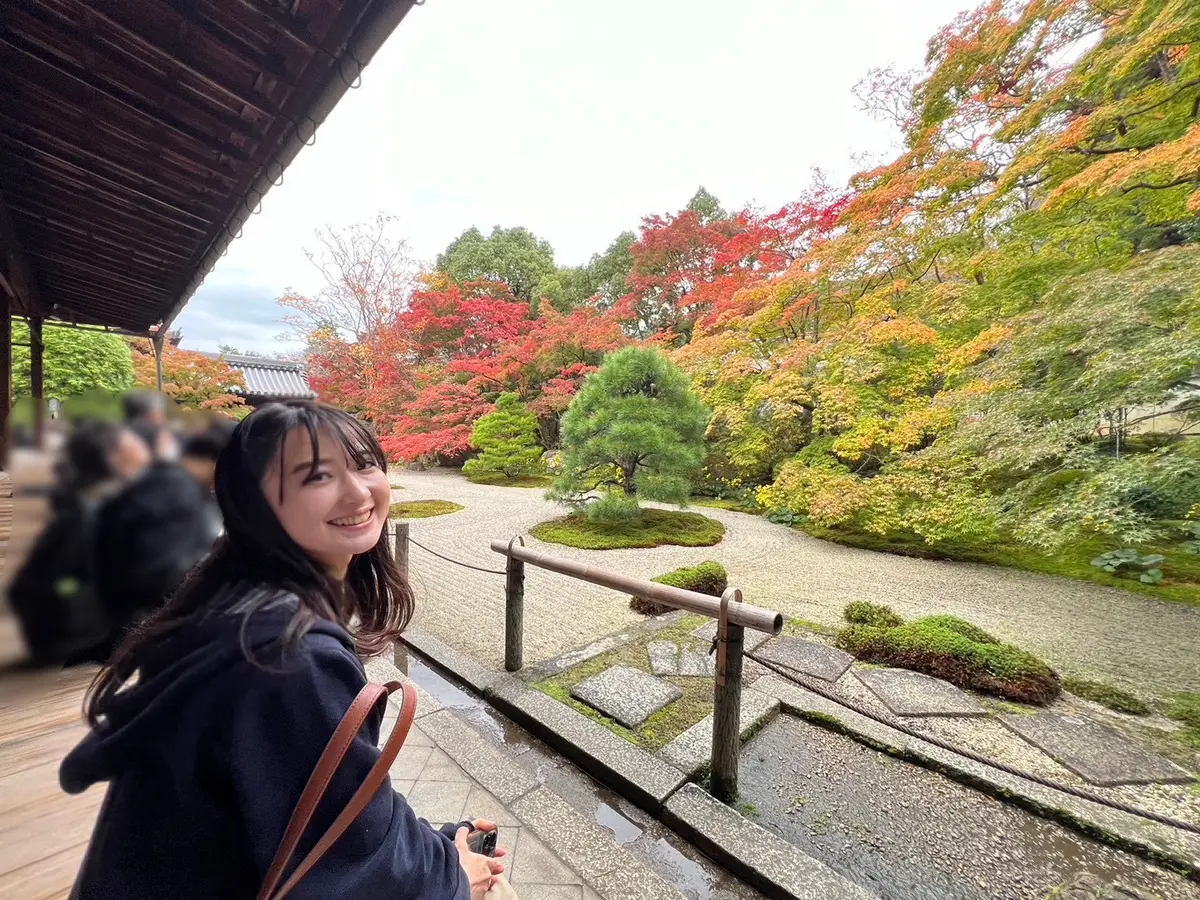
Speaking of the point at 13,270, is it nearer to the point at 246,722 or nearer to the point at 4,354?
the point at 4,354

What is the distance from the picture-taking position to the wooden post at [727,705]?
2.05 meters

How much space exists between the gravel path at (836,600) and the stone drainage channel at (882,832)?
155 cm

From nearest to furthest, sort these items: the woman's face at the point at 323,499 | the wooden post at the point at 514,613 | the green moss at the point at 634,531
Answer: the woman's face at the point at 323,499 → the wooden post at the point at 514,613 → the green moss at the point at 634,531

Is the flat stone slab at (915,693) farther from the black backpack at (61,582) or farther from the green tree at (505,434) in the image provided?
the green tree at (505,434)

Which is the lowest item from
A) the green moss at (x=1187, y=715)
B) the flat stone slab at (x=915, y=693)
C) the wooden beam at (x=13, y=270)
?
the flat stone slab at (x=915, y=693)

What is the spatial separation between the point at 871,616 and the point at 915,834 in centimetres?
211

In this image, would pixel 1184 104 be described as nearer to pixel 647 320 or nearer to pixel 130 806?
pixel 130 806

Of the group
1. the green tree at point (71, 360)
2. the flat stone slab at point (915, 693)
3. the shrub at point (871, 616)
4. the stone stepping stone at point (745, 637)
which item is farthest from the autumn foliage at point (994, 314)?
the green tree at point (71, 360)

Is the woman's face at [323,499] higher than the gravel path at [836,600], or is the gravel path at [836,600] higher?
the woman's face at [323,499]

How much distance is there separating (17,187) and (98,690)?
10.3ft

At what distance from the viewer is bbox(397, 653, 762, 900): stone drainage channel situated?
1790 millimetres

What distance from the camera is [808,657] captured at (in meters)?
3.48

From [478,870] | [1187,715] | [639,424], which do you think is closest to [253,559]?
[478,870]

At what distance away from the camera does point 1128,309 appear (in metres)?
3.49
